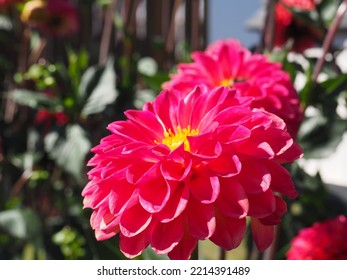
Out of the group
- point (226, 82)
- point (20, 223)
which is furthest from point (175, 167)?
point (20, 223)

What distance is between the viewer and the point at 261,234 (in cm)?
42

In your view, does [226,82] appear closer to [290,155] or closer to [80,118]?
[290,155]

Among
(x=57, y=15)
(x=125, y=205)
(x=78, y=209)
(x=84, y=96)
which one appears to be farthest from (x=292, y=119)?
(x=57, y=15)

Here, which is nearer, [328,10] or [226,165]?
[226,165]

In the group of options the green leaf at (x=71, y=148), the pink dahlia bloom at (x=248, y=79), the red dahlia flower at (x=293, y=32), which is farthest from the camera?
the red dahlia flower at (x=293, y=32)

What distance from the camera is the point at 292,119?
56 centimetres

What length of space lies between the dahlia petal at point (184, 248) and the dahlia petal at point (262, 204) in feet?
0.15

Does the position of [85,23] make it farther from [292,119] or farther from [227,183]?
[227,183]

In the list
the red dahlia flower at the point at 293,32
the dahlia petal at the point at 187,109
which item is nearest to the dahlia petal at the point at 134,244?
the dahlia petal at the point at 187,109

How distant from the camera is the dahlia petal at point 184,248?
39cm

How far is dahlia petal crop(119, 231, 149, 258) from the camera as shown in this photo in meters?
0.40

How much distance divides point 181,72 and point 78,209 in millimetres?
560

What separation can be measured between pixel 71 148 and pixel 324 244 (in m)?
0.46

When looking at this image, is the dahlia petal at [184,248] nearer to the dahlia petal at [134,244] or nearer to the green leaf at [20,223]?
the dahlia petal at [134,244]
